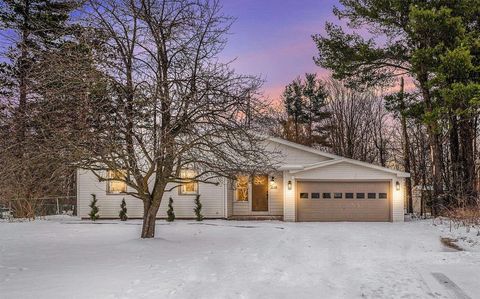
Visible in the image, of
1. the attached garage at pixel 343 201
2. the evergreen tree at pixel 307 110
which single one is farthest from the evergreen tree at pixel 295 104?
the attached garage at pixel 343 201

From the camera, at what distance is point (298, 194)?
2084 cm

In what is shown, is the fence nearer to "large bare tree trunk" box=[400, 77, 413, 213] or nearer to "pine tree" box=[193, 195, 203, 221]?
"pine tree" box=[193, 195, 203, 221]

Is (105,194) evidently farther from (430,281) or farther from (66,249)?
(430,281)

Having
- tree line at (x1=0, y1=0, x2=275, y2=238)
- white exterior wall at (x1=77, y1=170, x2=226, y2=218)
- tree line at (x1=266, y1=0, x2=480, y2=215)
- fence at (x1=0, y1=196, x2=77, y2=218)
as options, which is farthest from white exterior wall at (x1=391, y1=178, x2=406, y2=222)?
fence at (x1=0, y1=196, x2=77, y2=218)

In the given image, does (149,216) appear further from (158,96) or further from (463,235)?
(463,235)

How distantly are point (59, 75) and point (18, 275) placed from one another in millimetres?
4010

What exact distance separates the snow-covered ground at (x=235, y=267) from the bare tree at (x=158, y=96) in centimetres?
211

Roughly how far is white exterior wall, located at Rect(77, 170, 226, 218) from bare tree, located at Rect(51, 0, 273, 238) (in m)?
9.02

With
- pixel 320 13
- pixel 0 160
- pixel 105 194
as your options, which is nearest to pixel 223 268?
pixel 0 160

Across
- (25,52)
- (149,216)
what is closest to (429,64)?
(149,216)

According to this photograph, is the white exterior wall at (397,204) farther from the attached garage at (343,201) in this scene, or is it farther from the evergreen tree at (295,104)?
the evergreen tree at (295,104)

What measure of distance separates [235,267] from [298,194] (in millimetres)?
12764

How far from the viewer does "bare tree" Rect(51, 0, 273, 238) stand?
31.4ft

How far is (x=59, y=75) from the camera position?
8883mm
